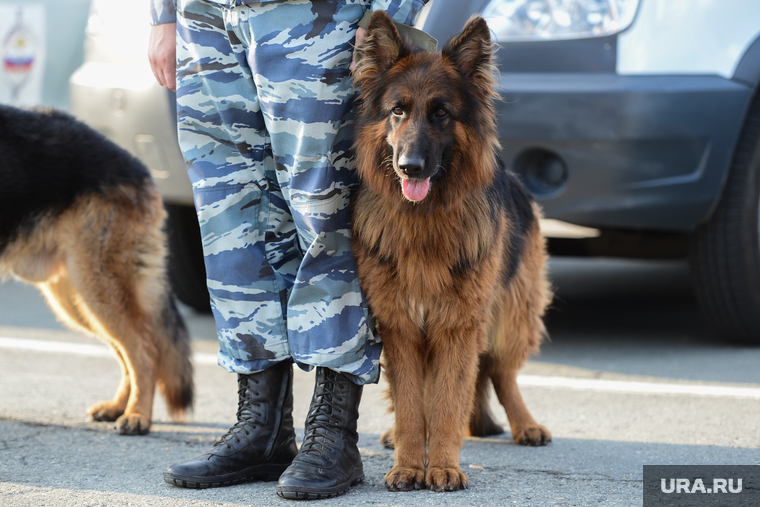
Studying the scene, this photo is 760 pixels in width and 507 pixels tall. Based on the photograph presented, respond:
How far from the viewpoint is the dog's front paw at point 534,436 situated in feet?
10.8

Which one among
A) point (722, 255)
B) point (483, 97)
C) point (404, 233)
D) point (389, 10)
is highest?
point (389, 10)

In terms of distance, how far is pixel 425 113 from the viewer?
2.76m

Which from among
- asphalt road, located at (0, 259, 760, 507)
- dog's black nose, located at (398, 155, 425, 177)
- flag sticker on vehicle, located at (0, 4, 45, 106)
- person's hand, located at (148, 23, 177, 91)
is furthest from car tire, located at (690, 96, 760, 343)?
flag sticker on vehicle, located at (0, 4, 45, 106)

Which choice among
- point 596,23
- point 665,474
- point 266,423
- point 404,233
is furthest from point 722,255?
point 266,423

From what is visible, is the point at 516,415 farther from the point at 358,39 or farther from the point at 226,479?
the point at 358,39

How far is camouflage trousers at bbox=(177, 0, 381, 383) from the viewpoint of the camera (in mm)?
2670

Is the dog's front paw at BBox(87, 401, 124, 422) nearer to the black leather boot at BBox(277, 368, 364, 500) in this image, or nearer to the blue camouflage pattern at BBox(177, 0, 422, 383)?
the blue camouflage pattern at BBox(177, 0, 422, 383)

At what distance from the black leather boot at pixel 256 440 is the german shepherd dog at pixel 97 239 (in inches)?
35.4

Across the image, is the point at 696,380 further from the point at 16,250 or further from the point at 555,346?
the point at 16,250

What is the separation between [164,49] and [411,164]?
1069mm

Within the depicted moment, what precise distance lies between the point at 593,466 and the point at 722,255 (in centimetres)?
192

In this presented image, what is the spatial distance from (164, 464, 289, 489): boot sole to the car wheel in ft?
8.73

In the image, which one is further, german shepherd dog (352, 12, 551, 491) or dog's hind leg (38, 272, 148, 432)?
dog's hind leg (38, 272, 148, 432)

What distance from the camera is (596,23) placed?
162 inches
